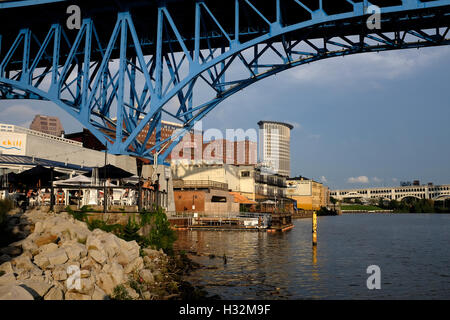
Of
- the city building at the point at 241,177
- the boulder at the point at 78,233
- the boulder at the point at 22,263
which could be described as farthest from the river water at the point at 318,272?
the city building at the point at 241,177

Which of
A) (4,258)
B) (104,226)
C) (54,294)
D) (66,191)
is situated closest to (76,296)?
(54,294)

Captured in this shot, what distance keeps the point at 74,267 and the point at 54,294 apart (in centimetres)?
205

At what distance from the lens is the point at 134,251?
17109 millimetres

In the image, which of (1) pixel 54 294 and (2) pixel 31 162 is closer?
(1) pixel 54 294

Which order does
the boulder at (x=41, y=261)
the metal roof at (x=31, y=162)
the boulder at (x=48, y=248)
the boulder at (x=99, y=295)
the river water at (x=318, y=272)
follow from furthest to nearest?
1. the metal roof at (x=31, y=162)
2. the river water at (x=318, y=272)
3. the boulder at (x=48, y=248)
4. the boulder at (x=41, y=261)
5. the boulder at (x=99, y=295)

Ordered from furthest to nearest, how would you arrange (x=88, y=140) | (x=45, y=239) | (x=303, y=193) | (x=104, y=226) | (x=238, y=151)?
(x=238, y=151), (x=303, y=193), (x=88, y=140), (x=104, y=226), (x=45, y=239)

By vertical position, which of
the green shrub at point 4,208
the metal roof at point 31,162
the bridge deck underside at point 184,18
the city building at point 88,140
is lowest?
the green shrub at point 4,208

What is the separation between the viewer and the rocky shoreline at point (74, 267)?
11.9 meters

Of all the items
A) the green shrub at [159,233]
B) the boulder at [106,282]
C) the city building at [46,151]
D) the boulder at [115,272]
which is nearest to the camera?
the boulder at [106,282]

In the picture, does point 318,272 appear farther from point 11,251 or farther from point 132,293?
point 11,251

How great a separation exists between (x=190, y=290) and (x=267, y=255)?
1365 centimetres

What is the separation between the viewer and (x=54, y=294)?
453 inches

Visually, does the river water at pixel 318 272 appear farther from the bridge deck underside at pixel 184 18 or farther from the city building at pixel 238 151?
the city building at pixel 238 151

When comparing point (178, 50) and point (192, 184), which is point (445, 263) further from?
point (192, 184)
